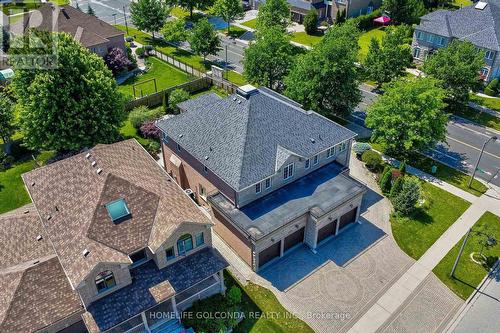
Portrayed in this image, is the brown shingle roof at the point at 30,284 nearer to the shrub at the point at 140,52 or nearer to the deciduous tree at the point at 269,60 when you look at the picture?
the deciduous tree at the point at 269,60

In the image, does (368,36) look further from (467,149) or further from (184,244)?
(184,244)

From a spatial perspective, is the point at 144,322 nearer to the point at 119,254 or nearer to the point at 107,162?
the point at 119,254

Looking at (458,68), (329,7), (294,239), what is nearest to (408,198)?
(294,239)

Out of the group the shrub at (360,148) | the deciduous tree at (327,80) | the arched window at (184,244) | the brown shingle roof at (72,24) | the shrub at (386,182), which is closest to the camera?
the arched window at (184,244)

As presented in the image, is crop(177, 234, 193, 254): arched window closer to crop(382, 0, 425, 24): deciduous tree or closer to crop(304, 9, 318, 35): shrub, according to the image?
crop(304, 9, 318, 35): shrub

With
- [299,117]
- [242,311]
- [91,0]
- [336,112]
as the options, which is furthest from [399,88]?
[91,0]

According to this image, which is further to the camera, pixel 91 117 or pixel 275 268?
pixel 91 117

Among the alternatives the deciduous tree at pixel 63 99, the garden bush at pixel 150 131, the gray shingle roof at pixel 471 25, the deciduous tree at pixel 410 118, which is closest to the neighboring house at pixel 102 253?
A: the deciduous tree at pixel 63 99

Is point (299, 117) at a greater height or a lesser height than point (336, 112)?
greater
